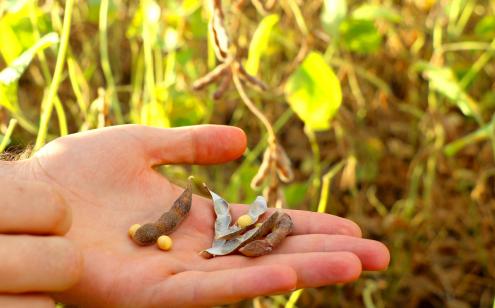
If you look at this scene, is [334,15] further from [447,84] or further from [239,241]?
[239,241]

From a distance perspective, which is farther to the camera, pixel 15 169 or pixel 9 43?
pixel 9 43

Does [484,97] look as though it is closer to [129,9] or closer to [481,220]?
[481,220]

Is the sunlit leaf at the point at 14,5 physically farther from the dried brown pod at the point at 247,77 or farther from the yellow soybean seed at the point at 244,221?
the yellow soybean seed at the point at 244,221

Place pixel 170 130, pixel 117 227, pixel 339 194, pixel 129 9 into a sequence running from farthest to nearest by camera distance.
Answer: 1. pixel 129 9
2. pixel 339 194
3. pixel 170 130
4. pixel 117 227

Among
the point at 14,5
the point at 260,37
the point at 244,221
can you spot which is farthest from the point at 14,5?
the point at 244,221

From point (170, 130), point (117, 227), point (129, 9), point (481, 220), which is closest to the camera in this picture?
point (117, 227)

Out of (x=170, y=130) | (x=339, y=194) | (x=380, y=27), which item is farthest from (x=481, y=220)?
(x=170, y=130)

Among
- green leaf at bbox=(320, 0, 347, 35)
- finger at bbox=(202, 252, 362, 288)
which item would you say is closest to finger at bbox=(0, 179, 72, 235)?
finger at bbox=(202, 252, 362, 288)
